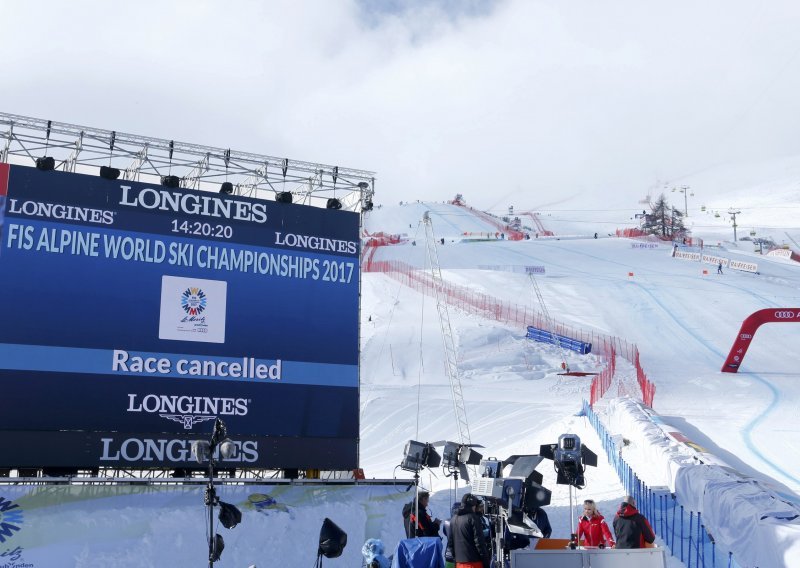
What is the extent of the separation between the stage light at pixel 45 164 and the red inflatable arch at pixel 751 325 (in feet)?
99.2

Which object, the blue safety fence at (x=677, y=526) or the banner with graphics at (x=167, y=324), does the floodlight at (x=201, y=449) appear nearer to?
the banner with graphics at (x=167, y=324)

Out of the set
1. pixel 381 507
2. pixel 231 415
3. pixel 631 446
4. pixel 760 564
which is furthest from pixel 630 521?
pixel 631 446

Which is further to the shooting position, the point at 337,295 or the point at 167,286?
the point at 337,295

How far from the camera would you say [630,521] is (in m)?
11.1

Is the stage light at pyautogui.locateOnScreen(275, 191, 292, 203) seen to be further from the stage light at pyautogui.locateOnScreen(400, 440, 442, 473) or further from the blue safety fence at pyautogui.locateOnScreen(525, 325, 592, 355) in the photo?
the blue safety fence at pyautogui.locateOnScreen(525, 325, 592, 355)

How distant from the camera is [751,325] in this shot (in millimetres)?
38969

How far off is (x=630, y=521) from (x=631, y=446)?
13168 millimetres

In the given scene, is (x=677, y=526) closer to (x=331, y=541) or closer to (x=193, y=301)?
(x=331, y=541)

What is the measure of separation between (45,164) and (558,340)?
31.6m

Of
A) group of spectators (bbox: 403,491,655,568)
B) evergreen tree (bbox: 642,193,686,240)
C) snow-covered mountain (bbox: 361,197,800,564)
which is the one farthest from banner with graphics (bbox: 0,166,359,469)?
evergreen tree (bbox: 642,193,686,240)

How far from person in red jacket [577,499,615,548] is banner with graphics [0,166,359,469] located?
7.03 metres

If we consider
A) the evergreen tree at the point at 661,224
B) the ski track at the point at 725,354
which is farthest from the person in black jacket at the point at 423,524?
the evergreen tree at the point at 661,224

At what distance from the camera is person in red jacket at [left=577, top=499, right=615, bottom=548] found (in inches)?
458

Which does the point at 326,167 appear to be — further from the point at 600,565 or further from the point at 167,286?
the point at 600,565
